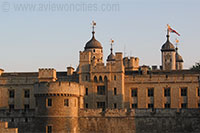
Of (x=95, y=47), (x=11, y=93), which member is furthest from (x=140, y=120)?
(x=95, y=47)

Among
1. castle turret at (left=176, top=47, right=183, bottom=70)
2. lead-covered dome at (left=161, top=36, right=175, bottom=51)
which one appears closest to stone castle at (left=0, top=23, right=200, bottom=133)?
lead-covered dome at (left=161, top=36, right=175, bottom=51)

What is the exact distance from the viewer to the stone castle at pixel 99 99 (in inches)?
3017

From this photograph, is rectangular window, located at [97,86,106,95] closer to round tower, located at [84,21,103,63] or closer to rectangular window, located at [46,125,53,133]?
rectangular window, located at [46,125,53,133]

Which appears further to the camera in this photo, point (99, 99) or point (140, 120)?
point (99, 99)

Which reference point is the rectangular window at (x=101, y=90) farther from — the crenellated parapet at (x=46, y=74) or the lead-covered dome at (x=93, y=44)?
the lead-covered dome at (x=93, y=44)

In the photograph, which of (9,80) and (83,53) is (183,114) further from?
(9,80)

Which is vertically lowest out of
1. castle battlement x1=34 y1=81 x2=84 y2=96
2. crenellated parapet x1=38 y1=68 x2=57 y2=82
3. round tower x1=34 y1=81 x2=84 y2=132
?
round tower x1=34 y1=81 x2=84 y2=132

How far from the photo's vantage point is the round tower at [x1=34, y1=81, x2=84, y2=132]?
7594 centimetres

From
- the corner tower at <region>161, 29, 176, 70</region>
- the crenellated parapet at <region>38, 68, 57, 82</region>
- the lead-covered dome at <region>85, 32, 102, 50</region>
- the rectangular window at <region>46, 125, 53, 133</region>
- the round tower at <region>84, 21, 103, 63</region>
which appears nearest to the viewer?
the rectangular window at <region>46, 125, 53, 133</region>

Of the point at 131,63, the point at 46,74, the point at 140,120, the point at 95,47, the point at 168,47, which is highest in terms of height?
the point at 168,47

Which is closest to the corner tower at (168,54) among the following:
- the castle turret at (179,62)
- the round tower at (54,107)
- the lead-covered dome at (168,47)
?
the lead-covered dome at (168,47)

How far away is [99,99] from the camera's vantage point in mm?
86375

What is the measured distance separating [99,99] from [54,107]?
12.7 meters

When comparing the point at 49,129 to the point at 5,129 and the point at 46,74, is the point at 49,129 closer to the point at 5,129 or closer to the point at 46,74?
the point at 5,129
